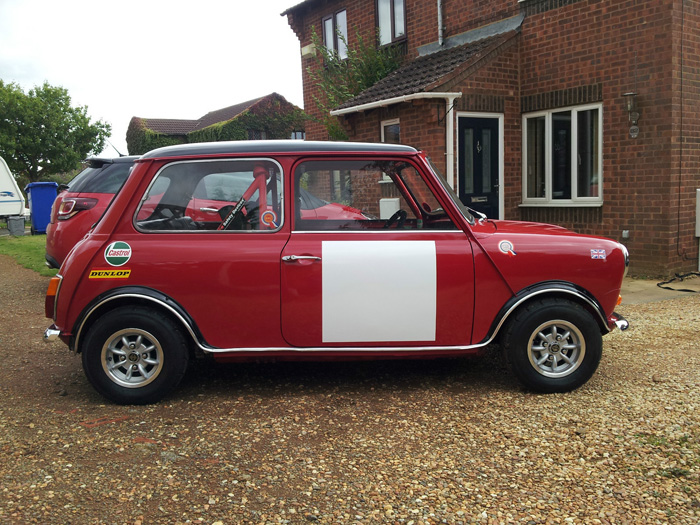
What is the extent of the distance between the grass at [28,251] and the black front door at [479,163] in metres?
7.28

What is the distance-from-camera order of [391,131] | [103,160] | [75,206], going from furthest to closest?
[391,131]
[75,206]
[103,160]

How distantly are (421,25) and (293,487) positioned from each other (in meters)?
12.1

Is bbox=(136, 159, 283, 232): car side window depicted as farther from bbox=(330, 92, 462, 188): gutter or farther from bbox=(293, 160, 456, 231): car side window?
bbox=(330, 92, 462, 188): gutter

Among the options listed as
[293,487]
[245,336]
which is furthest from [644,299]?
[293,487]

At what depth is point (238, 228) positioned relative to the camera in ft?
14.7

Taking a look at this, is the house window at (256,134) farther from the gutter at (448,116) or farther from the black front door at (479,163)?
the black front door at (479,163)

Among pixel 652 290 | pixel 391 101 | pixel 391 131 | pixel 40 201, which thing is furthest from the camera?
pixel 40 201

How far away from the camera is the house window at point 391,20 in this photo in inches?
557

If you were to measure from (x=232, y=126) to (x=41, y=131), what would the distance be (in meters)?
15.5

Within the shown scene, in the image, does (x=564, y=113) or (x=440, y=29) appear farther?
(x=440, y=29)

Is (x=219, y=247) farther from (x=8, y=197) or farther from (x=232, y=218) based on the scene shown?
(x=8, y=197)

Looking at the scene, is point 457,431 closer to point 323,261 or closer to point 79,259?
point 323,261

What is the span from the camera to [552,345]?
441 cm

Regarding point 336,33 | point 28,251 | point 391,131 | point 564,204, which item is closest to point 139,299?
point 564,204
